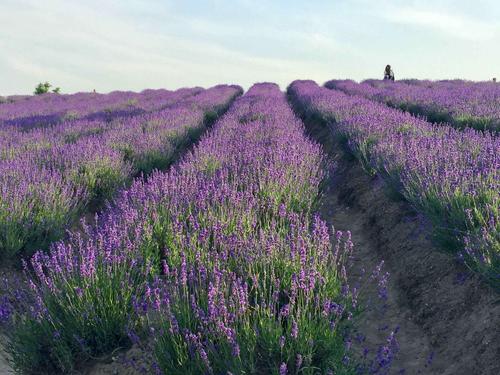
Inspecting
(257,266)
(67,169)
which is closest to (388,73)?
(67,169)

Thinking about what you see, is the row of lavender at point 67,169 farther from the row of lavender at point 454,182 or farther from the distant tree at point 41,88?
the distant tree at point 41,88

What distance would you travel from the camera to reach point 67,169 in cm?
565

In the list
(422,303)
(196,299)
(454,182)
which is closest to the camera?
(196,299)

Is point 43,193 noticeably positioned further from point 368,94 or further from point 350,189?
point 368,94

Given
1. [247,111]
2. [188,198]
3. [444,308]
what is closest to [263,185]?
[188,198]

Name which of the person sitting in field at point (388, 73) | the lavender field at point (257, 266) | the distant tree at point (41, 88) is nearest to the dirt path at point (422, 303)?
the lavender field at point (257, 266)

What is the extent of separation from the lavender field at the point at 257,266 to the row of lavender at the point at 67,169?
0.10 ft

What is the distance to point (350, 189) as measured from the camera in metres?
6.10

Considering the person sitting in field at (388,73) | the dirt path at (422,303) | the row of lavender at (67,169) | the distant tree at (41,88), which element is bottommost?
the dirt path at (422,303)

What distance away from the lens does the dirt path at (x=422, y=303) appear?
102 inches

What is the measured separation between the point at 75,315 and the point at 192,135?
7.23m

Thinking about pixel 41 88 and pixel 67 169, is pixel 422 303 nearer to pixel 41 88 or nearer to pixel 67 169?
pixel 67 169

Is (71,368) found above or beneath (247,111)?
beneath

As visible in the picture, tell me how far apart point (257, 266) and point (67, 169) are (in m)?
3.69
